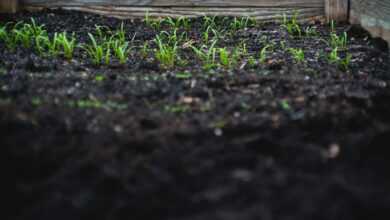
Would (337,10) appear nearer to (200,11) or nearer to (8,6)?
(200,11)

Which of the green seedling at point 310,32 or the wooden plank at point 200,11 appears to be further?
the wooden plank at point 200,11

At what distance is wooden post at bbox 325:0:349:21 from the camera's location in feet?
12.1

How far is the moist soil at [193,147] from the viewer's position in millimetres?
1378

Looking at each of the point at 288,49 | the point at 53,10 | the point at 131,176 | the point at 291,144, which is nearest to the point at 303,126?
the point at 291,144

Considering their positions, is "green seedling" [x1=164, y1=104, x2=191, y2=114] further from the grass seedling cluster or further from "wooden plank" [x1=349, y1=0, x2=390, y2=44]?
"wooden plank" [x1=349, y1=0, x2=390, y2=44]

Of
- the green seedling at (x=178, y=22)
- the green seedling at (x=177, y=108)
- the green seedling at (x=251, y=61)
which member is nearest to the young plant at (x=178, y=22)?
the green seedling at (x=178, y=22)

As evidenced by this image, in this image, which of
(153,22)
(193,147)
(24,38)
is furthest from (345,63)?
(24,38)

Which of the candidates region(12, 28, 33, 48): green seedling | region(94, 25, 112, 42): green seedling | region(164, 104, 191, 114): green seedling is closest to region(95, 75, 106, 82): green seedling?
region(164, 104, 191, 114): green seedling

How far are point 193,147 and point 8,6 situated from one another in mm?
2891

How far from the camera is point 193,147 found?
1586mm

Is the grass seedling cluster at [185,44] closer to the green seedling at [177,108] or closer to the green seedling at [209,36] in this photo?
the green seedling at [209,36]

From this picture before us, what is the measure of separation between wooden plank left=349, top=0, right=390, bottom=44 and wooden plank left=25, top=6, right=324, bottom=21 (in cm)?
41

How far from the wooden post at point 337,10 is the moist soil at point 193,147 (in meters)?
1.50

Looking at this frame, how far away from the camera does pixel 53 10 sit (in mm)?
3959
